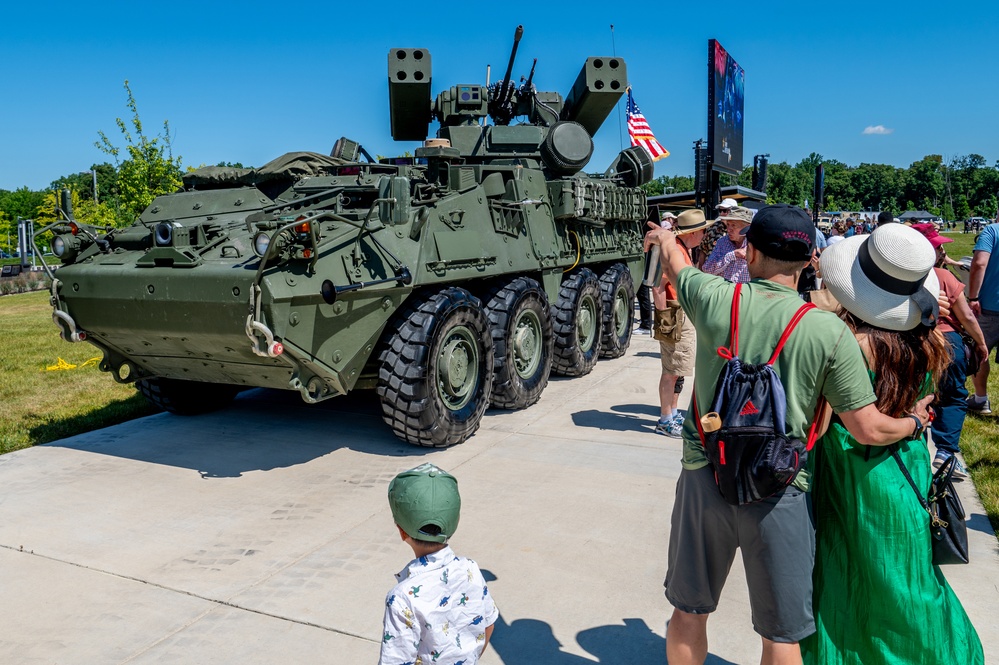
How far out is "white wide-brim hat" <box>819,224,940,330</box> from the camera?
2.59 meters

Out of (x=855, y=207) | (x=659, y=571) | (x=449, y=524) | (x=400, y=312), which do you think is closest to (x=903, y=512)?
(x=449, y=524)

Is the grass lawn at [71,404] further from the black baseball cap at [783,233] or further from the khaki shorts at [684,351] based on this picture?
the black baseball cap at [783,233]

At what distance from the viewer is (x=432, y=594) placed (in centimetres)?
242

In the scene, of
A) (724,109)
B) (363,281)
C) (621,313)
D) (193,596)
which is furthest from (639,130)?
(193,596)

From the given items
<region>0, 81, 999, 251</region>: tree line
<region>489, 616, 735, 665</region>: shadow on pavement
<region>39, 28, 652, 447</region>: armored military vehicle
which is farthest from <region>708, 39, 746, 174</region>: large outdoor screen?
<region>0, 81, 999, 251</region>: tree line

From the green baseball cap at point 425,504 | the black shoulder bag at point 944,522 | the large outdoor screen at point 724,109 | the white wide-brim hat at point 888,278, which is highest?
the large outdoor screen at point 724,109

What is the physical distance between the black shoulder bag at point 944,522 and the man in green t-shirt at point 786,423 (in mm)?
208

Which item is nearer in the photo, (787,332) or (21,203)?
(787,332)

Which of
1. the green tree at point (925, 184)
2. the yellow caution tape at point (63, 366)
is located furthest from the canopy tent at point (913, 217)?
the green tree at point (925, 184)

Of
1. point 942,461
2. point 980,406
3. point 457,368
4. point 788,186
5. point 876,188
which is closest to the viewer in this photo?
point 942,461

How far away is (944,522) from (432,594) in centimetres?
155

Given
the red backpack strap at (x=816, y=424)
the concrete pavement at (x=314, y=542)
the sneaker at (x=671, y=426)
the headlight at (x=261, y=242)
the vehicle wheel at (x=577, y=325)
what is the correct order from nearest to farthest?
the red backpack strap at (x=816, y=424) → the concrete pavement at (x=314, y=542) → the headlight at (x=261, y=242) → the sneaker at (x=671, y=426) → the vehicle wheel at (x=577, y=325)

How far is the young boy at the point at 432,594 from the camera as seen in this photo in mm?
2381

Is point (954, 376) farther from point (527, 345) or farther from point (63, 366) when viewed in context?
point (63, 366)
